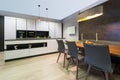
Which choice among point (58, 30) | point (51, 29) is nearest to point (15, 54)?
point (51, 29)

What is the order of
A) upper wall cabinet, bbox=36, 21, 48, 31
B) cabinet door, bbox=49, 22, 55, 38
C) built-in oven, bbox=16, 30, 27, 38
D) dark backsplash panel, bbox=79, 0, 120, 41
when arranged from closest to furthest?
dark backsplash panel, bbox=79, 0, 120, 41, built-in oven, bbox=16, 30, 27, 38, upper wall cabinet, bbox=36, 21, 48, 31, cabinet door, bbox=49, 22, 55, 38

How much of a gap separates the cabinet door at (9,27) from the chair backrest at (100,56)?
14.7 feet

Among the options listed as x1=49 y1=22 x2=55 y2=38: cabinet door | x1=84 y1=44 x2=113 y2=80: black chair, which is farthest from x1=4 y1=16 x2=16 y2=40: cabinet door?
x1=84 y1=44 x2=113 y2=80: black chair

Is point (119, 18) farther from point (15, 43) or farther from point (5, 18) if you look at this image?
point (5, 18)

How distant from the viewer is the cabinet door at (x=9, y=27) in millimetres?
4711

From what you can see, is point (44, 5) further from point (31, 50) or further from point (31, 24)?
point (31, 24)

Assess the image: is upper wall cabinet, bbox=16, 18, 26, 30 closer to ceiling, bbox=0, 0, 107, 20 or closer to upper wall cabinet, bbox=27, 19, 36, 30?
upper wall cabinet, bbox=27, 19, 36, 30

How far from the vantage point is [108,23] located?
328cm

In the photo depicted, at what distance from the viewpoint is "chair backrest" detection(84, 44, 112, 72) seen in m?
1.37

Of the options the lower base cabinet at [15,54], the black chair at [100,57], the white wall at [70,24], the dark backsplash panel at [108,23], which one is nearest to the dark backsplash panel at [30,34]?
the white wall at [70,24]

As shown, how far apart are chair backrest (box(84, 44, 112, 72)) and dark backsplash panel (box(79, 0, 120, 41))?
1911 mm

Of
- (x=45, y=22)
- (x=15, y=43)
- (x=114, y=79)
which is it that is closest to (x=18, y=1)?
(x=15, y=43)

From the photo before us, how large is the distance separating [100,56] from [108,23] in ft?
7.54

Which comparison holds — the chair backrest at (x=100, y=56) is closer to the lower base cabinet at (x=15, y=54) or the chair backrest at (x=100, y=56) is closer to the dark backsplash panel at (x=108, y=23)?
the dark backsplash panel at (x=108, y=23)
